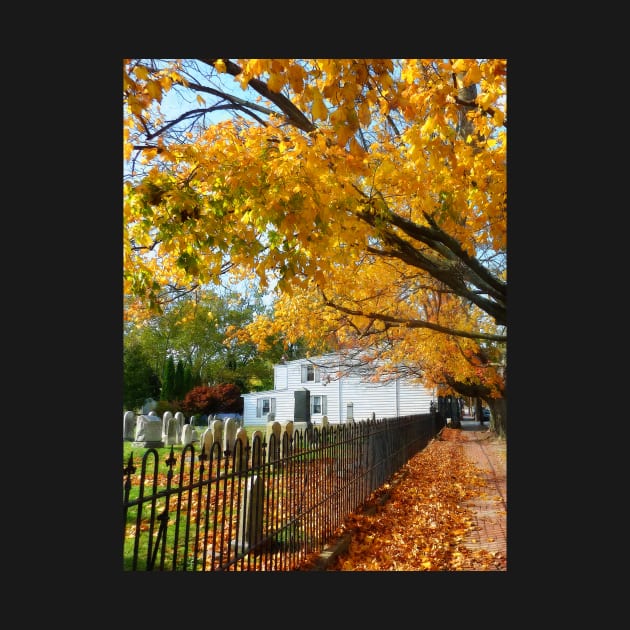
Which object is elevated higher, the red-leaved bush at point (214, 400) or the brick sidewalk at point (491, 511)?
the red-leaved bush at point (214, 400)

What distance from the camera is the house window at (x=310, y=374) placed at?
56.5ft

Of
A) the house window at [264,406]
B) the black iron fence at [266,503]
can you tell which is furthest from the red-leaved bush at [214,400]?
the black iron fence at [266,503]

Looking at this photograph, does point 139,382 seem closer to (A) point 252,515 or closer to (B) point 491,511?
(B) point 491,511

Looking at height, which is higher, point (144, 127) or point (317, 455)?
point (144, 127)

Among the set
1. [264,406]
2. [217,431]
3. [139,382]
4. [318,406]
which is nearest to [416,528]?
[217,431]

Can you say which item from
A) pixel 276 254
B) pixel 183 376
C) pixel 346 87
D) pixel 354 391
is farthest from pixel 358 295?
pixel 354 391

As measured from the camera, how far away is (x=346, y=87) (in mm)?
3545

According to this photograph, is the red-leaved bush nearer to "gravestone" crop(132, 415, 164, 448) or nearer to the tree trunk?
"gravestone" crop(132, 415, 164, 448)

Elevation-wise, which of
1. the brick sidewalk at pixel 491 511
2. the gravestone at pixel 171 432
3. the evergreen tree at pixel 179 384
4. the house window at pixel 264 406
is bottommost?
the brick sidewalk at pixel 491 511

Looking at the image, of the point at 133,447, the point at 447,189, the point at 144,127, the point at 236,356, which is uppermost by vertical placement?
the point at 144,127

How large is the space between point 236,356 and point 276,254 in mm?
11006

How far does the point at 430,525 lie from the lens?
22.2ft

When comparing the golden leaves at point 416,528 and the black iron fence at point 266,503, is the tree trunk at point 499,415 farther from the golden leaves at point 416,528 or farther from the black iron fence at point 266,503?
the black iron fence at point 266,503

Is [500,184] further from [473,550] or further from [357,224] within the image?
[473,550]
